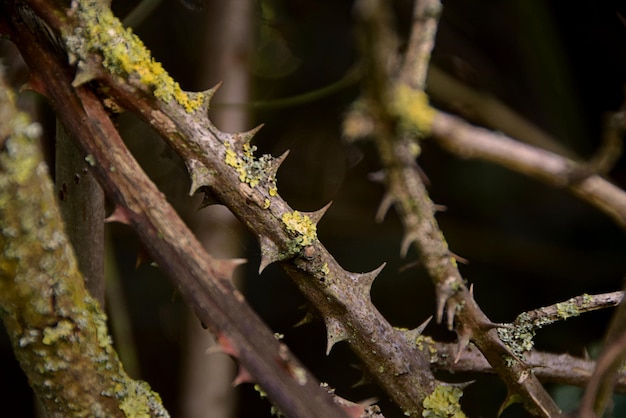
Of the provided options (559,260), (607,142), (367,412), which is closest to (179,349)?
(559,260)

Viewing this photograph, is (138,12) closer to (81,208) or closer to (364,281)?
(81,208)

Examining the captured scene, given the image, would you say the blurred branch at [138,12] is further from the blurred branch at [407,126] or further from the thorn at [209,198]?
the blurred branch at [407,126]

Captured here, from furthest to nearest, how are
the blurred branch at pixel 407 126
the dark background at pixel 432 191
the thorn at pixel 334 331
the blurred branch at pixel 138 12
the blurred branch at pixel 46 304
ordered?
the dark background at pixel 432 191, the blurred branch at pixel 138 12, the thorn at pixel 334 331, the blurred branch at pixel 46 304, the blurred branch at pixel 407 126

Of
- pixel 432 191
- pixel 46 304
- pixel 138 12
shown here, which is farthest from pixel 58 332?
pixel 432 191

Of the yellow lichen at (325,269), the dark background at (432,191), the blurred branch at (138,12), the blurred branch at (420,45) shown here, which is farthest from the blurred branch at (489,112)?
the blurred branch at (420,45)

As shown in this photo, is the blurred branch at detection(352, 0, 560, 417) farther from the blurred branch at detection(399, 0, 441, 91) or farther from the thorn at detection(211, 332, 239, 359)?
the thorn at detection(211, 332, 239, 359)

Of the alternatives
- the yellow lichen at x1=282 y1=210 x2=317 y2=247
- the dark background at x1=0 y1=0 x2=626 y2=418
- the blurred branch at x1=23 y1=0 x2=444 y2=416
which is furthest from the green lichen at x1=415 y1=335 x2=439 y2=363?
the dark background at x1=0 y1=0 x2=626 y2=418
